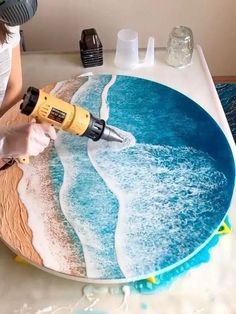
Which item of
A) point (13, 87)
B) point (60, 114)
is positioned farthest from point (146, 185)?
point (13, 87)

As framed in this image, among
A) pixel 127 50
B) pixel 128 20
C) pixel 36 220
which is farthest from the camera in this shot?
pixel 128 20

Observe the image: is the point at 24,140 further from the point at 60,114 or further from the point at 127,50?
the point at 127,50

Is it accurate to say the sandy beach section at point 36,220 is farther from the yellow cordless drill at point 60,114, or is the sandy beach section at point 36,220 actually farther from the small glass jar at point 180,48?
the small glass jar at point 180,48

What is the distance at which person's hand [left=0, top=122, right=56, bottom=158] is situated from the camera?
91cm

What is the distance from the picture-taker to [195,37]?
61.3 inches

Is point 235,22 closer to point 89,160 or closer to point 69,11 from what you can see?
point 69,11

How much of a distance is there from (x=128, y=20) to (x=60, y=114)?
676mm

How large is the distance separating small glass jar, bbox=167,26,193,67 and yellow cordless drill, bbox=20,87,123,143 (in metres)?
0.42

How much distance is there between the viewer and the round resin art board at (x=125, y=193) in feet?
2.69

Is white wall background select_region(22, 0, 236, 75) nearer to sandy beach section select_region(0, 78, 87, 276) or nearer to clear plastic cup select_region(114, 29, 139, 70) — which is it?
clear plastic cup select_region(114, 29, 139, 70)

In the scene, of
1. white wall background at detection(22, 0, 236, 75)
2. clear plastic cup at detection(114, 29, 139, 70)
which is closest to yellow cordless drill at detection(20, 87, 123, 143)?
clear plastic cup at detection(114, 29, 139, 70)

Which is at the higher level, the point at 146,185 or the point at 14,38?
the point at 14,38

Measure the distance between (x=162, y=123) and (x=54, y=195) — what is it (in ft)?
0.93

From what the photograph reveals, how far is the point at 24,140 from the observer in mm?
904
